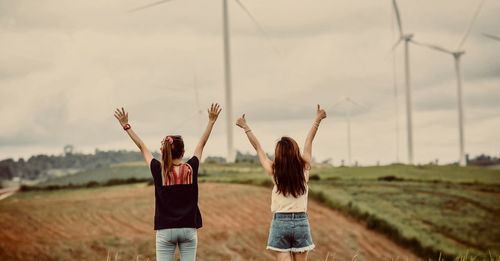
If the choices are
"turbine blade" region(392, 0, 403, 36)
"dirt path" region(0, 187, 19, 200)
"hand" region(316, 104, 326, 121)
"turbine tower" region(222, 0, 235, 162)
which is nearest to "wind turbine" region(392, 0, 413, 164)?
"turbine blade" region(392, 0, 403, 36)

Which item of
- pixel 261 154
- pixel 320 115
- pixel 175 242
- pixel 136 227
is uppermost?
pixel 320 115

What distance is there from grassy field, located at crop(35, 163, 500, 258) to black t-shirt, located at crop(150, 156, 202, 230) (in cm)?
1536

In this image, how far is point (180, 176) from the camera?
19.6ft

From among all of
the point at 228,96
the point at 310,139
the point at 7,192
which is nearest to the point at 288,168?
the point at 310,139

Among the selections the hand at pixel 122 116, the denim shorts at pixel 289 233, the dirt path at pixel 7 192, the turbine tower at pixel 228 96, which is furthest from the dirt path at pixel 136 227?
the denim shorts at pixel 289 233

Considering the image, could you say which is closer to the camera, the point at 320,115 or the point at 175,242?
the point at 175,242

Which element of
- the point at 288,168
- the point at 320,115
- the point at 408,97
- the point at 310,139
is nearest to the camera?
the point at 288,168

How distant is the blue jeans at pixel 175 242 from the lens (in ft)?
19.4

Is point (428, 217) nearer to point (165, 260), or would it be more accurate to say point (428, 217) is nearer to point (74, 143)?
point (74, 143)

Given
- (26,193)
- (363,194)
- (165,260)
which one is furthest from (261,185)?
(165,260)

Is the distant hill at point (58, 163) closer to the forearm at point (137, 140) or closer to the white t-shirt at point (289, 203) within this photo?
the forearm at point (137, 140)

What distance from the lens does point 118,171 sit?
21812mm

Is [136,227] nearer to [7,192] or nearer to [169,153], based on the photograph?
[7,192]

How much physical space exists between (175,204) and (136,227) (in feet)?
44.9
